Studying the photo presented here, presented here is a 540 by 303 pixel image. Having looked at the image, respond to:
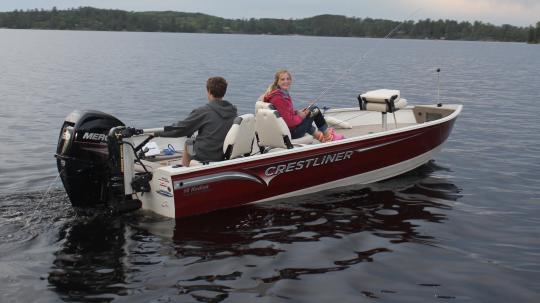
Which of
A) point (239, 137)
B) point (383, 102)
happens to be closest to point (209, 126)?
point (239, 137)

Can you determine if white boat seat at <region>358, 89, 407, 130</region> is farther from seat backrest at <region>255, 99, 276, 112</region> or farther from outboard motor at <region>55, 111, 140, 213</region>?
outboard motor at <region>55, 111, 140, 213</region>

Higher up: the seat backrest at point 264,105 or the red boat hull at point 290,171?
the seat backrest at point 264,105

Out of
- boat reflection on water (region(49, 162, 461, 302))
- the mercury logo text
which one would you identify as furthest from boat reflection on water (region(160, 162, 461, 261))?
the mercury logo text

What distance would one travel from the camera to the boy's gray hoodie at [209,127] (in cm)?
711

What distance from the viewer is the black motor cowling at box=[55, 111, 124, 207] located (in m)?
6.70

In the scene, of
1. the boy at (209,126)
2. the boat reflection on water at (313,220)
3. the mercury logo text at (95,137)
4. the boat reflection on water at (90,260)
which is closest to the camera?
the boat reflection on water at (90,260)

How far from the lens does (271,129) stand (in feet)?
25.7

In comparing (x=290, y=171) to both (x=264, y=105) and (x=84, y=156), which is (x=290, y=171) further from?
(x=84, y=156)

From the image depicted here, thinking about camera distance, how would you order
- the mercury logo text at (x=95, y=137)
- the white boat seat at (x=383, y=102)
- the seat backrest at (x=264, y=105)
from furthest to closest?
the white boat seat at (x=383, y=102) < the seat backrest at (x=264, y=105) < the mercury logo text at (x=95, y=137)

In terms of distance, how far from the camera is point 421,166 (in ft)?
34.1

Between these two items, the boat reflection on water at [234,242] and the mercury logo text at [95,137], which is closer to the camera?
the boat reflection on water at [234,242]

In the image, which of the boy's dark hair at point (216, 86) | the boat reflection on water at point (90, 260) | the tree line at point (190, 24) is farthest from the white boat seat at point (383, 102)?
the tree line at point (190, 24)

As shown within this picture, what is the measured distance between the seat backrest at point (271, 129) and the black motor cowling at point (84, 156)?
1898 millimetres

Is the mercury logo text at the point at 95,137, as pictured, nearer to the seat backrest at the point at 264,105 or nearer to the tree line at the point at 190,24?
the seat backrest at the point at 264,105
